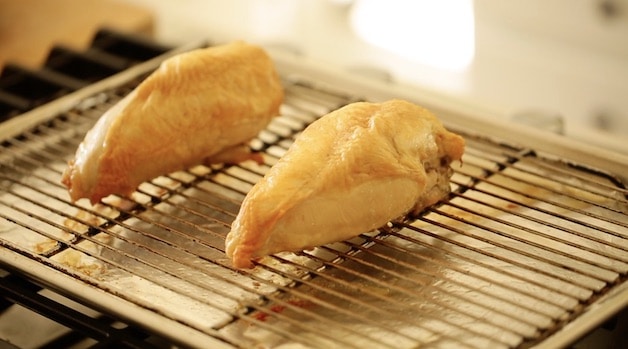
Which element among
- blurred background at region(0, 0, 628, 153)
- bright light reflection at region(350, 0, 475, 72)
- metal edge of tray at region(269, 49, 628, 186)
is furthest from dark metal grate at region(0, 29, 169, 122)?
bright light reflection at region(350, 0, 475, 72)

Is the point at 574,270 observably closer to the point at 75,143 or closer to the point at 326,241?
the point at 326,241

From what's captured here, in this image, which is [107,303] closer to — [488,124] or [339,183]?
[339,183]

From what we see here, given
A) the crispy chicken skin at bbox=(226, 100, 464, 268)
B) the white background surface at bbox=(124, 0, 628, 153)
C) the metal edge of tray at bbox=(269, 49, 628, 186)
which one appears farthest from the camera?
the white background surface at bbox=(124, 0, 628, 153)

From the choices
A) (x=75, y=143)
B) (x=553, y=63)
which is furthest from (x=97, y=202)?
(x=553, y=63)

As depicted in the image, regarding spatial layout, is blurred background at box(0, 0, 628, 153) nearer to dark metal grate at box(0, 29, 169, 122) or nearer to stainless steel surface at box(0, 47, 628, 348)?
dark metal grate at box(0, 29, 169, 122)

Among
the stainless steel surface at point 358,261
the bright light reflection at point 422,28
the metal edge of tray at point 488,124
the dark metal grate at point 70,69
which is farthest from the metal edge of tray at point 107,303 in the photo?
the bright light reflection at point 422,28

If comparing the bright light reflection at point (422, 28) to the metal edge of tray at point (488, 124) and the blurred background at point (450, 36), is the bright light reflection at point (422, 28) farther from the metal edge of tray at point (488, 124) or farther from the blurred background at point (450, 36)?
the metal edge of tray at point (488, 124)

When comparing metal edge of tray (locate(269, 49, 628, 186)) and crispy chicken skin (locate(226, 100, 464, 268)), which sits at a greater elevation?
metal edge of tray (locate(269, 49, 628, 186))
